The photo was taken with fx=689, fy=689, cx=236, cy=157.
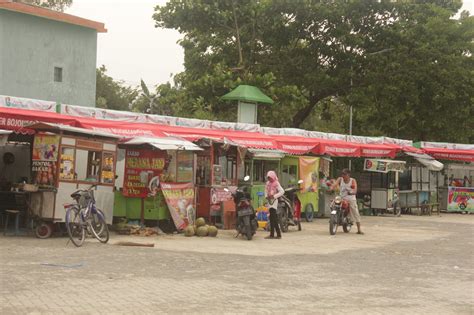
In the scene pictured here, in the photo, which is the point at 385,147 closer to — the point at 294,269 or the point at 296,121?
the point at 296,121

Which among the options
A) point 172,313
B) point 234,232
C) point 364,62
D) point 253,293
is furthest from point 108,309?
point 364,62

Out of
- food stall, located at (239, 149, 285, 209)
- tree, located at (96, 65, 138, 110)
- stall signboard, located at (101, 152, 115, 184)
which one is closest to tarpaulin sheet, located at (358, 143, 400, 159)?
food stall, located at (239, 149, 285, 209)

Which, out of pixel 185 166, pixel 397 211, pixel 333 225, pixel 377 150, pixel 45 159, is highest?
pixel 377 150

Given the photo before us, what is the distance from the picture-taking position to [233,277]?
9945 millimetres

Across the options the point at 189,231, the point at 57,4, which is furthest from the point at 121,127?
the point at 57,4

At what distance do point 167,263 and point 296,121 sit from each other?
90.1ft

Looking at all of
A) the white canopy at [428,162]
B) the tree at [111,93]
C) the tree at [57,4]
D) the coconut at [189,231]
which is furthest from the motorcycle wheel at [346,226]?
the tree at [111,93]

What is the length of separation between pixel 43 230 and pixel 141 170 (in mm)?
2978

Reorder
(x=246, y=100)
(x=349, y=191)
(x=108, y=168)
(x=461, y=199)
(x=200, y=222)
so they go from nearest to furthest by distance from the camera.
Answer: (x=108, y=168) < (x=200, y=222) < (x=349, y=191) < (x=246, y=100) < (x=461, y=199)

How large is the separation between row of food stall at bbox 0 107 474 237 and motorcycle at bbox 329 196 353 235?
2701 mm

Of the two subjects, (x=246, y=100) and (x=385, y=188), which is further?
(x=385, y=188)

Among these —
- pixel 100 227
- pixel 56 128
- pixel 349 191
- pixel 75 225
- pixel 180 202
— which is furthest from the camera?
pixel 349 191

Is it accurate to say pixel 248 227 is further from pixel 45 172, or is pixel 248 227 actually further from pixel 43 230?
pixel 45 172

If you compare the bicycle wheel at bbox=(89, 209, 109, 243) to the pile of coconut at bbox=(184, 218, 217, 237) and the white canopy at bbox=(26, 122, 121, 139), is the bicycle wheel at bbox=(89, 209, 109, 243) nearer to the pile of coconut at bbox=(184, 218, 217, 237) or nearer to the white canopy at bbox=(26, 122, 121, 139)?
the white canopy at bbox=(26, 122, 121, 139)
